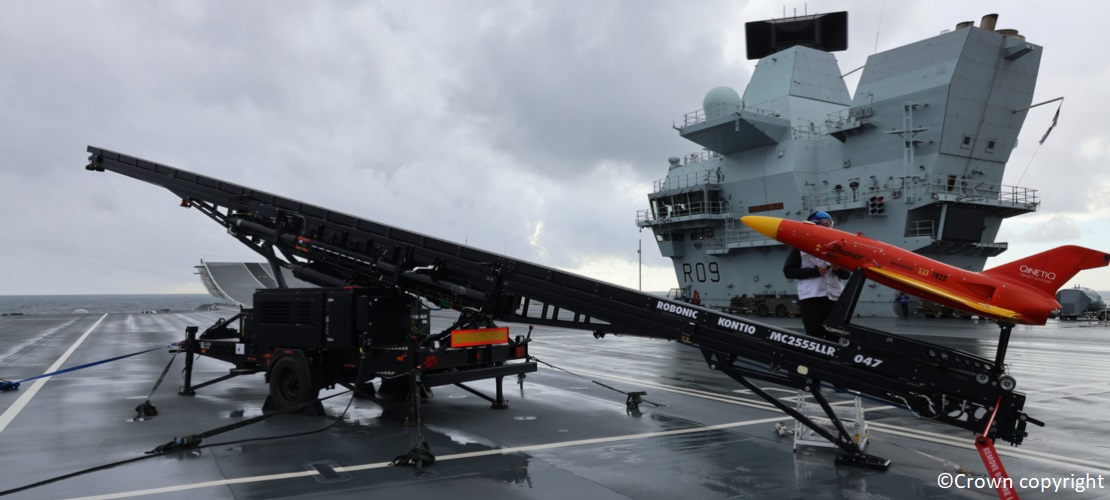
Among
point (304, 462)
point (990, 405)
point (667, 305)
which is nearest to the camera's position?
point (990, 405)

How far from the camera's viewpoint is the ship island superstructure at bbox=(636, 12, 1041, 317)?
3206 centimetres

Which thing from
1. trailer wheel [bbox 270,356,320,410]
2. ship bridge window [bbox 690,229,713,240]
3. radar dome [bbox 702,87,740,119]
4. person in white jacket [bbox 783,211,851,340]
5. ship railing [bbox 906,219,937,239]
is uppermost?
radar dome [bbox 702,87,740,119]

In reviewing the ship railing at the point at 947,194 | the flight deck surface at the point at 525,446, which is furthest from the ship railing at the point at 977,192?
the flight deck surface at the point at 525,446

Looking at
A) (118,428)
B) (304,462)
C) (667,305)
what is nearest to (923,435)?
(667,305)

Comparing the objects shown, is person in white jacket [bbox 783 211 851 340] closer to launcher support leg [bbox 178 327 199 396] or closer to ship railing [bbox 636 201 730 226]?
launcher support leg [bbox 178 327 199 396]

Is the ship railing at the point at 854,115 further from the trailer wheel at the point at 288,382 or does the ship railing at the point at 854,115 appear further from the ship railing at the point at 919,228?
the trailer wheel at the point at 288,382

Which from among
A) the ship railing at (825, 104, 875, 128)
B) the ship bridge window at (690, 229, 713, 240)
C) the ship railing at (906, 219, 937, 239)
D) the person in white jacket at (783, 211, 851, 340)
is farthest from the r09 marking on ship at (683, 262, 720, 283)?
Result: the person in white jacket at (783, 211, 851, 340)

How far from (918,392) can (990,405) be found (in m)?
0.59

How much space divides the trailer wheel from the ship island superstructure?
31.7m

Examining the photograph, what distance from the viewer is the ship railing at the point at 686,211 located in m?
42.7

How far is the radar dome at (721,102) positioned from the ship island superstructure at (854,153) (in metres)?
0.09

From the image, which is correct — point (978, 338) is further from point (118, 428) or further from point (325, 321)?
point (118, 428)

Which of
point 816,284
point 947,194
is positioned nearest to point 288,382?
point 816,284

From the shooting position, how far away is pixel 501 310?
340 inches
